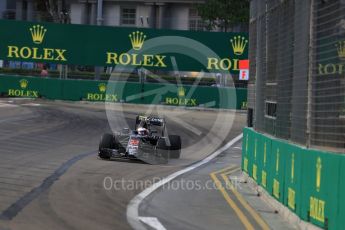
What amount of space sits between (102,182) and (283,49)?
4514 mm

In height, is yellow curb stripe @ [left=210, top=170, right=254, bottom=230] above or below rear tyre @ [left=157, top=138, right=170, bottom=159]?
below

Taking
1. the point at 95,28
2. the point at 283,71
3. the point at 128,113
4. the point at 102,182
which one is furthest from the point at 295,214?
the point at 95,28

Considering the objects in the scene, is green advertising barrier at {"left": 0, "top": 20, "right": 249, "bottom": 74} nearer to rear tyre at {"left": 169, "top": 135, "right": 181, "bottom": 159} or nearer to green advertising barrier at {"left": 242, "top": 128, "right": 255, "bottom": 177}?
rear tyre at {"left": 169, "top": 135, "right": 181, "bottom": 159}

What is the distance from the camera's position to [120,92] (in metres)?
33.9

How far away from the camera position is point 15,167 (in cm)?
1478

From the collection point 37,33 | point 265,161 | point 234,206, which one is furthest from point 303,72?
point 37,33

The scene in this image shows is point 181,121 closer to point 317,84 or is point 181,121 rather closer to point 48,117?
point 48,117

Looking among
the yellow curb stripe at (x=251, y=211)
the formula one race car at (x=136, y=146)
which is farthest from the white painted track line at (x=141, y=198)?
the yellow curb stripe at (x=251, y=211)

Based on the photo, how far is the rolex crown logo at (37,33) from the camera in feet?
108

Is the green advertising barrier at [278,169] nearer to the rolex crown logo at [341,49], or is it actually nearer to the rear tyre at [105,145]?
the rolex crown logo at [341,49]

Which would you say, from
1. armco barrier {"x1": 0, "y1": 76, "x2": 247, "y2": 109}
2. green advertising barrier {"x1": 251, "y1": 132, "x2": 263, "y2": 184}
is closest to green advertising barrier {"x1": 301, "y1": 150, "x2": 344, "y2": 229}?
green advertising barrier {"x1": 251, "y1": 132, "x2": 263, "y2": 184}

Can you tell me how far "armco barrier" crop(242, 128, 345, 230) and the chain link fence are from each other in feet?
0.78

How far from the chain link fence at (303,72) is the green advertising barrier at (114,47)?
17.4m

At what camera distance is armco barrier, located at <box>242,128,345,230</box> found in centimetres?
813
